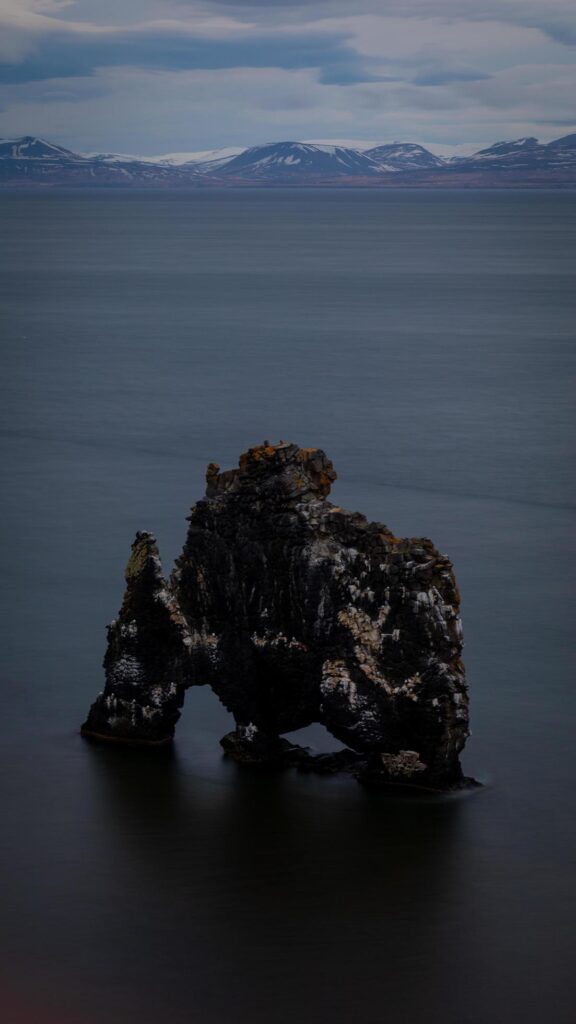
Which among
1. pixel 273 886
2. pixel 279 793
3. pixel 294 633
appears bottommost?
pixel 273 886

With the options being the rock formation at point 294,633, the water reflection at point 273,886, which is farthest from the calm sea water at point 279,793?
the rock formation at point 294,633

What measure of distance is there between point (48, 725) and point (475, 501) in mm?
23676

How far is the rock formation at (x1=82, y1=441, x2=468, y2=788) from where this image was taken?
24109mm

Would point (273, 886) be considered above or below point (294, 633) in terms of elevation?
below

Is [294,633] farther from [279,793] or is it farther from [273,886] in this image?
[273,886]

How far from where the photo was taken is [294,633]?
25469mm

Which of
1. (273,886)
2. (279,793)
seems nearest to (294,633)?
A: (279,793)

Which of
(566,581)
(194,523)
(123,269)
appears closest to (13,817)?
(194,523)

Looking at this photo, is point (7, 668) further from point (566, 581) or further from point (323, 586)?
point (566, 581)

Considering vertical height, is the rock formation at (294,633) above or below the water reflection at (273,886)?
above

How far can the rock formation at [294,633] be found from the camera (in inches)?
949

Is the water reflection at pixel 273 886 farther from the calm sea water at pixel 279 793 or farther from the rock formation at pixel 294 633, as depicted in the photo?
A: the rock formation at pixel 294 633

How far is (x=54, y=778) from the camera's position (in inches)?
1015

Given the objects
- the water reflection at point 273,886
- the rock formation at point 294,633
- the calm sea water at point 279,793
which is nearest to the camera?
the water reflection at point 273,886
